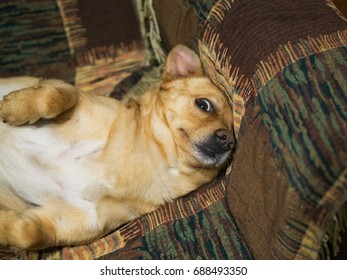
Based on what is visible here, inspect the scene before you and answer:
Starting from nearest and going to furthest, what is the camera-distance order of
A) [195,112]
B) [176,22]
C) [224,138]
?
[224,138], [195,112], [176,22]

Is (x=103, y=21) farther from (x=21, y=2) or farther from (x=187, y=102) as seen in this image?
(x=187, y=102)

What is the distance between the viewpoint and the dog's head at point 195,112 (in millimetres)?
2074

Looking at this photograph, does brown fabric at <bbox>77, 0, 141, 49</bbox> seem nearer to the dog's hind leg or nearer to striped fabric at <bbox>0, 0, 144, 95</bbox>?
A: striped fabric at <bbox>0, 0, 144, 95</bbox>

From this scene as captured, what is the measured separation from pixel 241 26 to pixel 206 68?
15.2 inches

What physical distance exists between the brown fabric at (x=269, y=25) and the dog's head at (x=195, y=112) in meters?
0.30

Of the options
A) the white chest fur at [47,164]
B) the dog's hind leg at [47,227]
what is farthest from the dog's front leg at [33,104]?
the dog's hind leg at [47,227]

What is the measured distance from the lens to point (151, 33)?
2.94m

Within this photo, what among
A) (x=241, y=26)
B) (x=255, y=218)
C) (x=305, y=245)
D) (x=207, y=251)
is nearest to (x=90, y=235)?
(x=207, y=251)

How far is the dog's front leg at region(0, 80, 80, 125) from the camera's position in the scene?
194cm

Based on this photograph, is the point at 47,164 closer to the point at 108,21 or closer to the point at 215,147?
the point at 215,147

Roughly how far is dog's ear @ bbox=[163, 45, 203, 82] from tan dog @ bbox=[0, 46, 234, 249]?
19cm

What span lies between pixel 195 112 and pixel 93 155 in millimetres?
556

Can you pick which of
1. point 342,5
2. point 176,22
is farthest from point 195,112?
point 342,5

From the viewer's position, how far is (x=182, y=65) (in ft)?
7.63
